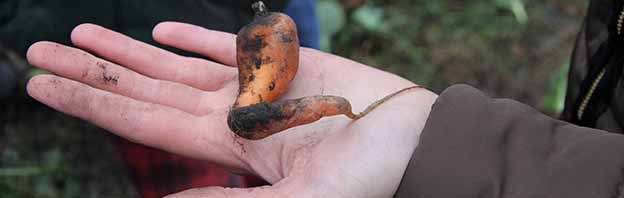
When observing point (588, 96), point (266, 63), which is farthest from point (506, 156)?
point (266, 63)

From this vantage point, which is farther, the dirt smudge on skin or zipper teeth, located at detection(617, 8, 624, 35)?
the dirt smudge on skin

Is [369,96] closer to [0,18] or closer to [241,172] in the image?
[241,172]

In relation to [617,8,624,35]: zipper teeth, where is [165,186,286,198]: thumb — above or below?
below

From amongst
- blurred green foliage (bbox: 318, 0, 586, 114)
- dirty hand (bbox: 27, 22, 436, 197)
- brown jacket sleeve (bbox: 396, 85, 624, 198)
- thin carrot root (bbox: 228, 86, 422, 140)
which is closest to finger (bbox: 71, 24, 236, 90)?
dirty hand (bbox: 27, 22, 436, 197)

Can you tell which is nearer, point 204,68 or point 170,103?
point 170,103

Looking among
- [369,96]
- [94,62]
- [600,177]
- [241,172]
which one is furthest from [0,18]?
[600,177]

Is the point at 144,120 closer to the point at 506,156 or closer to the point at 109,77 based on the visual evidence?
the point at 109,77

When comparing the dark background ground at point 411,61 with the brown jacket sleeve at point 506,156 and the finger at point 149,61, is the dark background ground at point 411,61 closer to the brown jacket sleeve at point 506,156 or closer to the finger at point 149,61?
the finger at point 149,61

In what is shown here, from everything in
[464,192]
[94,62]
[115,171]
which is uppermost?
[94,62]

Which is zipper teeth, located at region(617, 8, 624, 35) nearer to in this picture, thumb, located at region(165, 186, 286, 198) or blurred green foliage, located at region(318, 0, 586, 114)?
thumb, located at region(165, 186, 286, 198)
